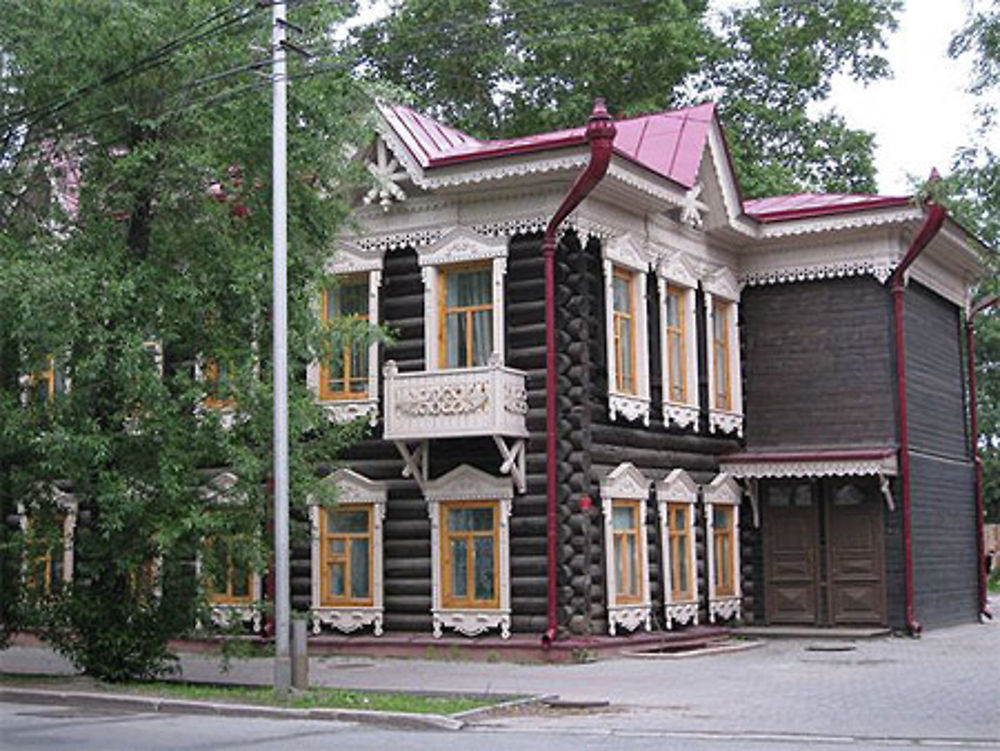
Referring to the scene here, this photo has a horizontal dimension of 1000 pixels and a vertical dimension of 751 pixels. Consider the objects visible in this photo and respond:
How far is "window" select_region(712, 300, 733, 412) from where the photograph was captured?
→ 2784 centimetres

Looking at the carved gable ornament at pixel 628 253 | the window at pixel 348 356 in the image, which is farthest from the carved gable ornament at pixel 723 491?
the window at pixel 348 356

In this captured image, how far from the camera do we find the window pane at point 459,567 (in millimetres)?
23484

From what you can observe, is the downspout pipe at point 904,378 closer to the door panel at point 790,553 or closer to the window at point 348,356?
the door panel at point 790,553

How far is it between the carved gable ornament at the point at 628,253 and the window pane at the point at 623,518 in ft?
13.0

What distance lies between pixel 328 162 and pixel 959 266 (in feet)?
51.1

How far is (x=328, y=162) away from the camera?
20.1m

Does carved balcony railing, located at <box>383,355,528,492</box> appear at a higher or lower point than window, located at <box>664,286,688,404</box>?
lower

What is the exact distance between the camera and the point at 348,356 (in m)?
25.1

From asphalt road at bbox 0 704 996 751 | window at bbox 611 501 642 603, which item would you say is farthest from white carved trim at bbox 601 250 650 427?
asphalt road at bbox 0 704 996 751

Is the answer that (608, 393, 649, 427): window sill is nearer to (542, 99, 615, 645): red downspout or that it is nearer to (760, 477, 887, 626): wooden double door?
(542, 99, 615, 645): red downspout

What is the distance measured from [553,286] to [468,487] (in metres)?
3.43

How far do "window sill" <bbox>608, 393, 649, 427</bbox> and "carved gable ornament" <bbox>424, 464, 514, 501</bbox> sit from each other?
6.75 feet

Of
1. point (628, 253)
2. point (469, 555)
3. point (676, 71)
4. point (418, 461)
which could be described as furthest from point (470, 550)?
point (676, 71)

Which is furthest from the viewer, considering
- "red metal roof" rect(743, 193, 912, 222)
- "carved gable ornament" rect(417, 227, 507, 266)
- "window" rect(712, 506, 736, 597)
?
"window" rect(712, 506, 736, 597)
